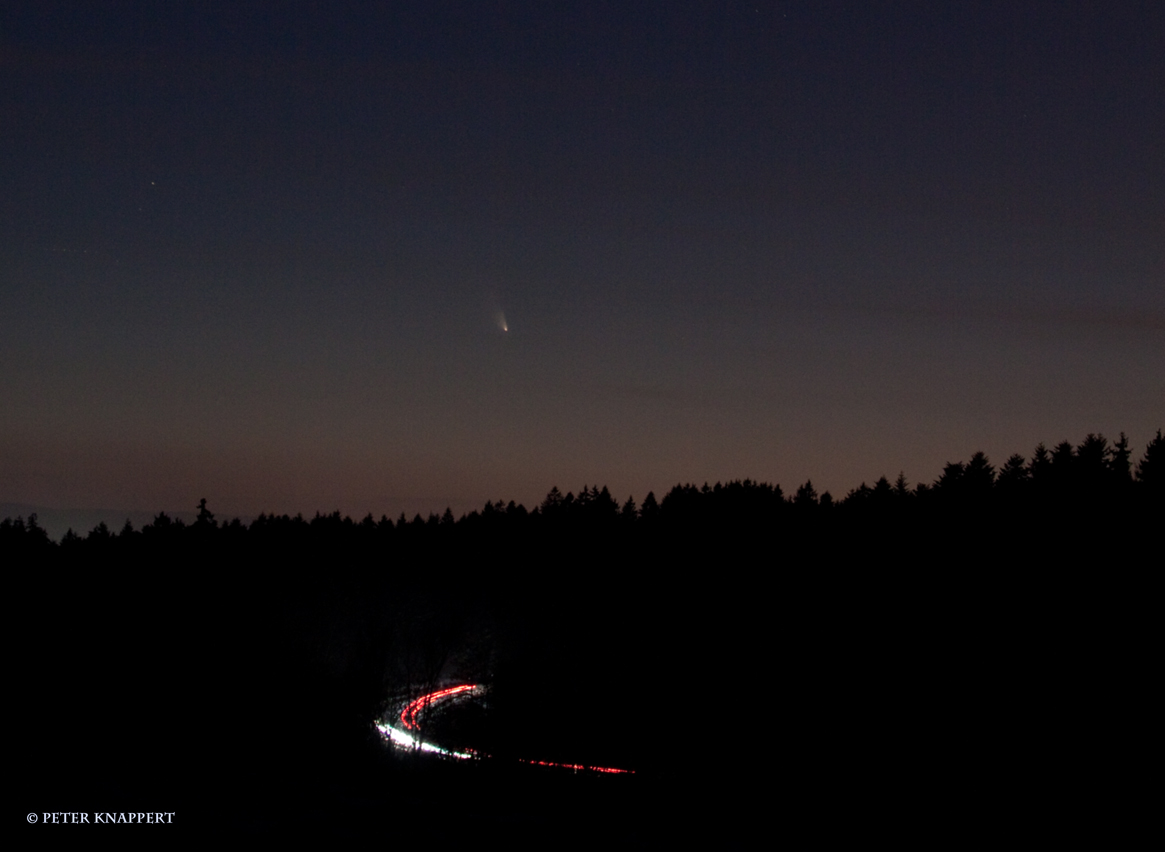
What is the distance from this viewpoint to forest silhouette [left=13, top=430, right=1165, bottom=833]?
1295cm

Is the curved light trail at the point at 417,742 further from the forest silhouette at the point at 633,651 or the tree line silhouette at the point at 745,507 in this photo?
the tree line silhouette at the point at 745,507

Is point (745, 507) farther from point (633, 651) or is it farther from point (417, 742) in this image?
point (417, 742)

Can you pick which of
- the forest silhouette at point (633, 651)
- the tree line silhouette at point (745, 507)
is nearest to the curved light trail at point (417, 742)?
the forest silhouette at point (633, 651)

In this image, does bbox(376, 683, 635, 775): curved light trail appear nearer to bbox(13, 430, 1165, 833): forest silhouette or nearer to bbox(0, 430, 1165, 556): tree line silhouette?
bbox(13, 430, 1165, 833): forest silhouette

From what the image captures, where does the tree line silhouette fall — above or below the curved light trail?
above

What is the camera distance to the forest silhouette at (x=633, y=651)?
1295cm

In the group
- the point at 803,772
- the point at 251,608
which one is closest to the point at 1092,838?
the point at 803,772

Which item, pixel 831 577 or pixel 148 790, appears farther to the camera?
pixel 831 577

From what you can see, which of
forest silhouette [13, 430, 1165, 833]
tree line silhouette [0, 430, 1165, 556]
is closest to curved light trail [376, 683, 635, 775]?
forest silhouette [13, 430, 1165, 833]

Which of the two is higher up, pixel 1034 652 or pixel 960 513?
pixel 960 513

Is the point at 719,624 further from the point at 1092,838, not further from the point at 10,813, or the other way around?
the point at 10,813

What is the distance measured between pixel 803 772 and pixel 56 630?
18362 millimetres

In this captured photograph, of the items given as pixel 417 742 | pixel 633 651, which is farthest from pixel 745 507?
pixel 417 742

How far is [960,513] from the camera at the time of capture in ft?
171
